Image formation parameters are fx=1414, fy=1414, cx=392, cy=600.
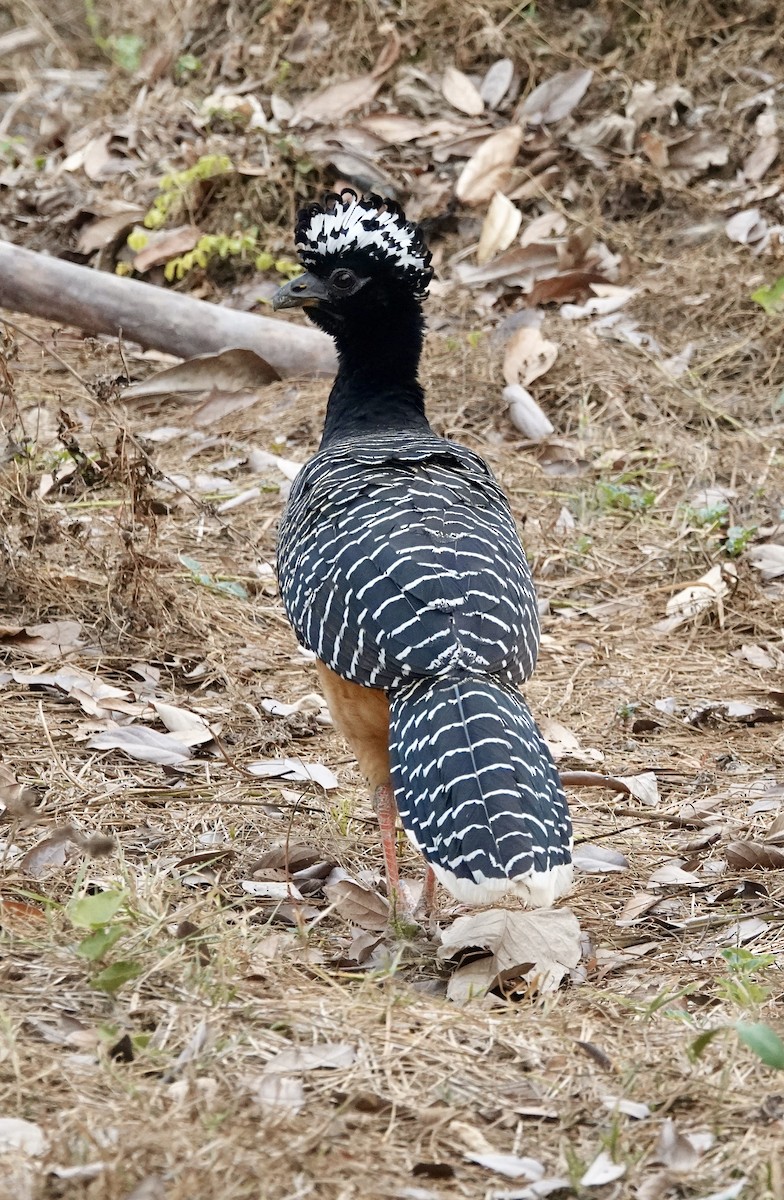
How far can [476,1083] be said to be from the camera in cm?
307

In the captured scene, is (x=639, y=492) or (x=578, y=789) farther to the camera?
(x=639, y=492)

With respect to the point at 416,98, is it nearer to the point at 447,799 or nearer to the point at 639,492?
the point at 639,492

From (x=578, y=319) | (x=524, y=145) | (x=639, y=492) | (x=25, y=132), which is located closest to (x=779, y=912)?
(x=639, y=492)

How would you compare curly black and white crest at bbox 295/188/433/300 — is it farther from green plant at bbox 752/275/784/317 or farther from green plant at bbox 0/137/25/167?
green plant at bbox 0/137/25/167

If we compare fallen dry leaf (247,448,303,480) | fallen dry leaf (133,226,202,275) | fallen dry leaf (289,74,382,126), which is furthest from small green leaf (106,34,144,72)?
fallen dry leaf (247,448,303,480)

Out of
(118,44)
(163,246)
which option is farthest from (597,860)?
(118,44)

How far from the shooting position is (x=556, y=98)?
9.74 metres

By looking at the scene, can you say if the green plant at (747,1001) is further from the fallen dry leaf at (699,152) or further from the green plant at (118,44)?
the green plant at (118,44)

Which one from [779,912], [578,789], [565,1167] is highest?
[565,1167]

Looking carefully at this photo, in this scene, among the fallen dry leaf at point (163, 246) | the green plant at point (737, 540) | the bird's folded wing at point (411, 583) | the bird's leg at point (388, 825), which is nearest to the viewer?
the bird's folded wing at point (411, 583)

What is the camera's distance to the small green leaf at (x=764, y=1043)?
2902 millimetres

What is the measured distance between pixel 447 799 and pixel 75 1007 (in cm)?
103

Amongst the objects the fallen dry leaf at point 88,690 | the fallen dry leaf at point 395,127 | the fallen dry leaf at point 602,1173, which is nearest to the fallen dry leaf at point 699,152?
the fallen dry leaf at point 395,127

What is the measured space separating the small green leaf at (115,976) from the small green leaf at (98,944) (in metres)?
0.04
